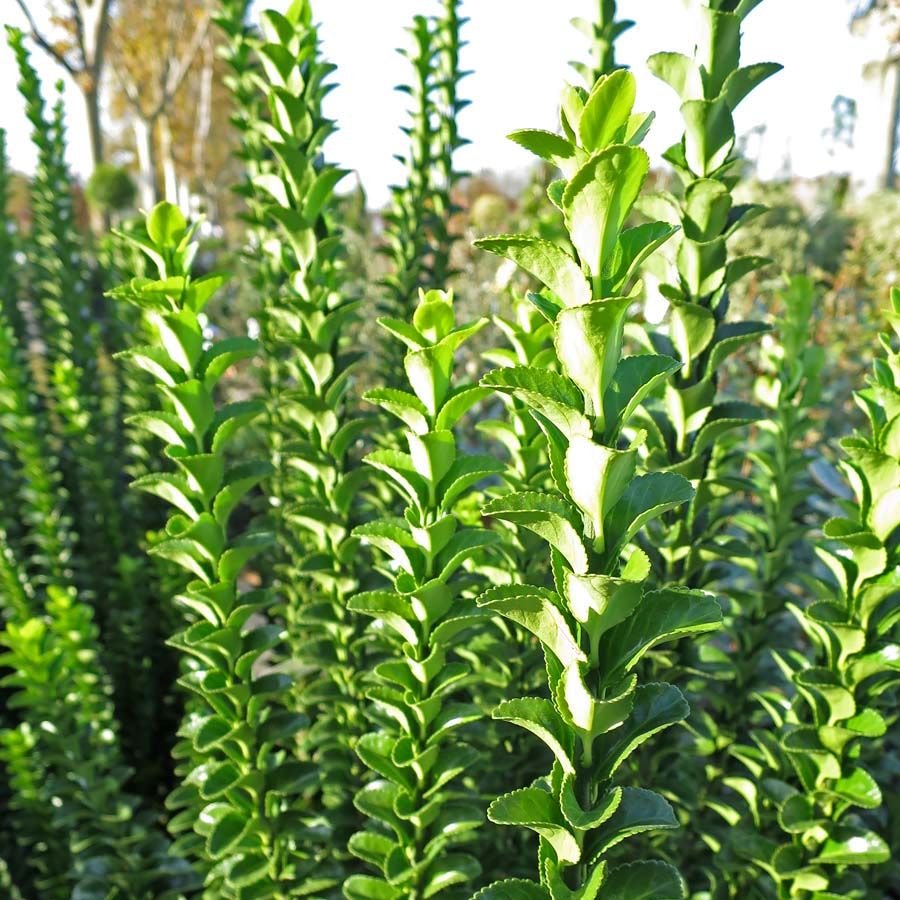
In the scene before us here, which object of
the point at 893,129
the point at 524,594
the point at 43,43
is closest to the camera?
the point at 524,594

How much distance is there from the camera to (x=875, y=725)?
110cm

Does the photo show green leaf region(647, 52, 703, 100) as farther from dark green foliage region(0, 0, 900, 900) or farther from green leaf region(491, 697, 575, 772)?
green leaf region(491, 697, 575, 772)

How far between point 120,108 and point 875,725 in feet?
88.2

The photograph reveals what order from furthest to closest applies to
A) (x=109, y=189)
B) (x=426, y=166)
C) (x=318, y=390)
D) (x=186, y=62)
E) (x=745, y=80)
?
(x=186, y=62) < (x=109, y=189) < (x=426, y=166) < (x=318, y=390) < (x=745, y=80)

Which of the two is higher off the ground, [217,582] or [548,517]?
[548,517]

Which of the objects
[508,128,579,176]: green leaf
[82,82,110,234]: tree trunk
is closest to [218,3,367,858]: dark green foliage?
[508,128,579,176]: green leaf

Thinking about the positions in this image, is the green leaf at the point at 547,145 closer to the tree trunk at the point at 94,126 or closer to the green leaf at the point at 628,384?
the green leaf at the point at 628,384

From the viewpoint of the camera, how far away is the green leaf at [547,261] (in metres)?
0.69

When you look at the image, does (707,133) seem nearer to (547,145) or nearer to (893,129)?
(547,145)

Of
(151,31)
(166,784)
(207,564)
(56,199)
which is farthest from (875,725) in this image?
(151,31)

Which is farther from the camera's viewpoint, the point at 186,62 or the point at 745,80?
the point at 186,62

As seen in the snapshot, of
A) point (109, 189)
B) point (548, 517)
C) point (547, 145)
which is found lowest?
point (548, 517)

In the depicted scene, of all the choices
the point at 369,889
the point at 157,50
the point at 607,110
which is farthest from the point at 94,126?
the point at 607,110

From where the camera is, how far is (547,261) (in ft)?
2.33
